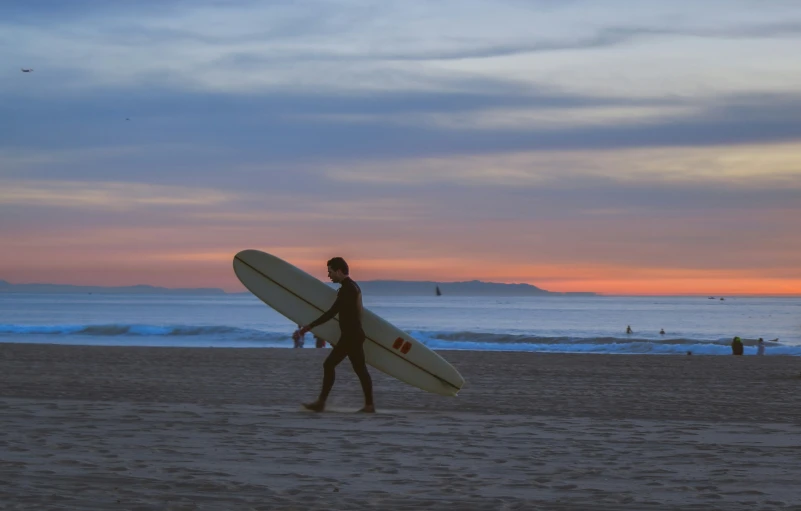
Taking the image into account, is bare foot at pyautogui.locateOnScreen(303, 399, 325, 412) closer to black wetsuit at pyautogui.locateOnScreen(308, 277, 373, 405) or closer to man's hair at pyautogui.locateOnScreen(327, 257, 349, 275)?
black wetsuit at pyautogui.locateOnScreen(308, 277, 373, 405)

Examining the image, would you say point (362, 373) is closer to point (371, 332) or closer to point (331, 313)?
point (331, 313)

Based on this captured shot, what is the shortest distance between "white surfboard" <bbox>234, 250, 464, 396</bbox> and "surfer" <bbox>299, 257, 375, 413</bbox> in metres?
0.85

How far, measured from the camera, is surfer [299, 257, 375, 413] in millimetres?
9188

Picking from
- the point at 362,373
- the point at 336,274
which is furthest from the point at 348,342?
the point at 336,274

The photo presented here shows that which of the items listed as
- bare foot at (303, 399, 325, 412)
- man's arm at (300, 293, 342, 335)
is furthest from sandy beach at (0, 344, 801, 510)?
man's arm at (300, 293, 342, 335)

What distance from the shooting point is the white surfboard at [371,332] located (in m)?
10.5

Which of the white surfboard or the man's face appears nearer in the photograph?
the man's face

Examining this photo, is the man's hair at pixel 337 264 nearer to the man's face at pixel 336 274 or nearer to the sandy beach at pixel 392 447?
the man's face at pixel 336 274

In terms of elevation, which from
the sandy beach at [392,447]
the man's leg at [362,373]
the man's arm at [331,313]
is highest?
the man's arm at [331,313]

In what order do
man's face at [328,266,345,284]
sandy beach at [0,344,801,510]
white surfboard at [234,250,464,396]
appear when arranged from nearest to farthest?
1. sandy beach at [0,344,801,510]
2. man's face at [328,266,345,284]
3. white surfboard at [234,250,464,396]

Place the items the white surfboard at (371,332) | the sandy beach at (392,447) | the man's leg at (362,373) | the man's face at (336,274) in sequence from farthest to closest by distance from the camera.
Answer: the white surfboard at (371,332) < the man's face at (336,274) < the man's leg at (362,373) < the sandy beach at (392,447)

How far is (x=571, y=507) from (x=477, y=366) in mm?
13462

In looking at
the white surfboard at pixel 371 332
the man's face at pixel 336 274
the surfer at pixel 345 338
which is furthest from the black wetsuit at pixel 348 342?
the white surfboard at pixel 371 332

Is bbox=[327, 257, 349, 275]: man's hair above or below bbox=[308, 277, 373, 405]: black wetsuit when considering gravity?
above
